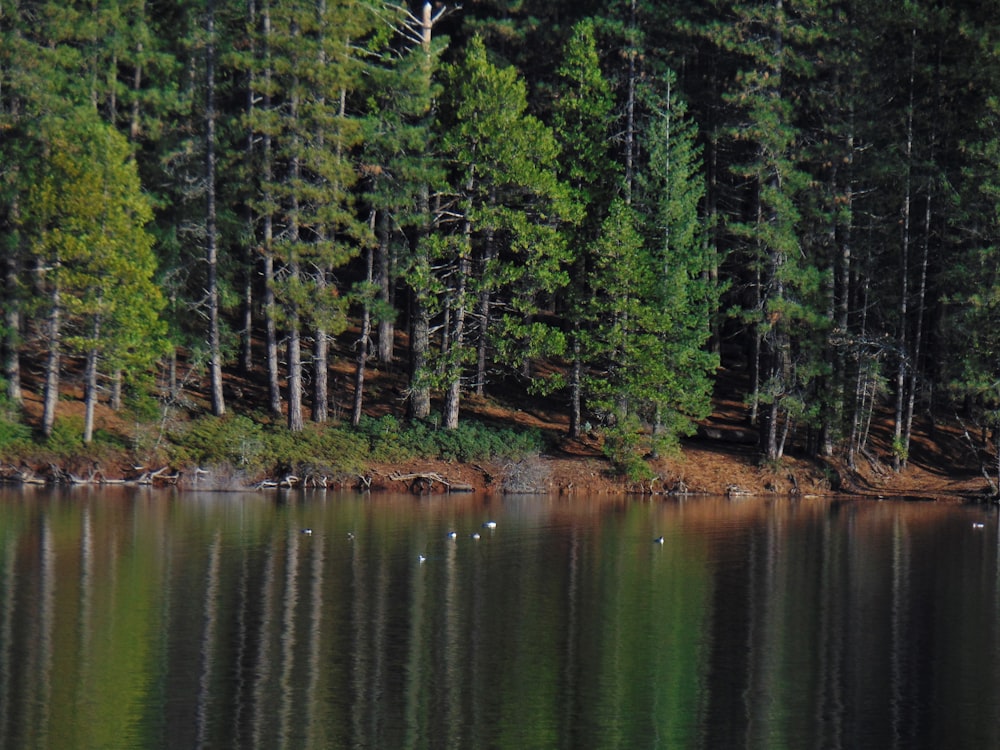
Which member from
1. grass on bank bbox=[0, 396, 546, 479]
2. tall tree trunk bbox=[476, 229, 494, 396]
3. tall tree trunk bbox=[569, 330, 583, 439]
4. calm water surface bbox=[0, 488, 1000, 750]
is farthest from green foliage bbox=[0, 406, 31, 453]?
tall tree trunk bbox=[569, 330, 583, 439]

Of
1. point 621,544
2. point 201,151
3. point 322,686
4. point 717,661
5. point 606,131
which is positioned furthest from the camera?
point 606,131

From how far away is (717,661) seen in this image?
70.3ft

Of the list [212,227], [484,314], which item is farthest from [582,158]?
[212,227]

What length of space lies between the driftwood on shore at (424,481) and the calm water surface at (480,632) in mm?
7953

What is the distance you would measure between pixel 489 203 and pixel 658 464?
37.3ft

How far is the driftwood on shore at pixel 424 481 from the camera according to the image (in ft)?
152

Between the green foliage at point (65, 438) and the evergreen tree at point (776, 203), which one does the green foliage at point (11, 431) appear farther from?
the evergreen tree at point (776, 203)

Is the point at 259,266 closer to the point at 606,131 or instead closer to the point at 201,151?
the point at 201,151

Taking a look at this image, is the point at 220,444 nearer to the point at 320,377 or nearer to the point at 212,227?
the point at 320,377

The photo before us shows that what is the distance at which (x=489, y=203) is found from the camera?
49344 millimetres

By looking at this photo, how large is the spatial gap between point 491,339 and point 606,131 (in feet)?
30.7

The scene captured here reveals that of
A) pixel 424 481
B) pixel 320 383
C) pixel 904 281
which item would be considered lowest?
pixel 424 481

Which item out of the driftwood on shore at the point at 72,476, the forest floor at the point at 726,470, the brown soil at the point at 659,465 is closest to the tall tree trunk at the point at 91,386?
the brown soil at the point at 659,465

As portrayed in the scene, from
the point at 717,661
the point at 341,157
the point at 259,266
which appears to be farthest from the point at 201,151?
the point at 717,661
